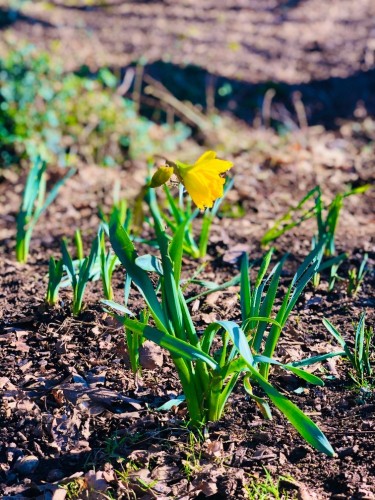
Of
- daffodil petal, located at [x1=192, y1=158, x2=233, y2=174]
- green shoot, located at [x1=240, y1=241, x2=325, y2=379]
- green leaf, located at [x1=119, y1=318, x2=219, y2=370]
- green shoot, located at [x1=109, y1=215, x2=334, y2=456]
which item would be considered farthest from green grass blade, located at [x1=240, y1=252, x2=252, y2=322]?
daffodil petal, located at [x1=192, y1=158, x2=233, y2=174]

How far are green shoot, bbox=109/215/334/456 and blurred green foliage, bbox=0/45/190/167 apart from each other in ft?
10.1

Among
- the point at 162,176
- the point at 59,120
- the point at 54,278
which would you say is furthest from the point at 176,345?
the point at 59,120

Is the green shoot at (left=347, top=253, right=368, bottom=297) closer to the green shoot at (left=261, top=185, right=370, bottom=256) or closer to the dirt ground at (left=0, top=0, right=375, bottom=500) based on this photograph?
the dirt ground at (left=0, top=0, right=375, bottom=500)

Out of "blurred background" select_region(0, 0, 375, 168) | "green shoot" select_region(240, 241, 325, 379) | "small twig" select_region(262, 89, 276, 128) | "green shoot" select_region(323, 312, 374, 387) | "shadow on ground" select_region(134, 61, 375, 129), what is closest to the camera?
"green shoot" select_region(240, 241, 325, 379)

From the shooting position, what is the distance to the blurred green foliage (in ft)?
16.5

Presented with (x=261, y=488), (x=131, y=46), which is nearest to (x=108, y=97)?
(x=131, y=46)

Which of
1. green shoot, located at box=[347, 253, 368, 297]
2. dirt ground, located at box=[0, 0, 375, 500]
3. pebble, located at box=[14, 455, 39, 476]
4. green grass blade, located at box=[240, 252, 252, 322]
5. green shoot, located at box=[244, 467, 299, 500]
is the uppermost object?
green grass blade, located at box=[240, 252, 252, 322]

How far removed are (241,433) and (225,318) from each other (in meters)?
0.65

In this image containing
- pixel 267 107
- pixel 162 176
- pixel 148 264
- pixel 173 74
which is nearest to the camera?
pixel 162 176

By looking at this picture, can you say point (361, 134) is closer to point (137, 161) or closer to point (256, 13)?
point (137, 161)

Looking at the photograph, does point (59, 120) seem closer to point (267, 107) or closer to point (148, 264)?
point (267, 107)

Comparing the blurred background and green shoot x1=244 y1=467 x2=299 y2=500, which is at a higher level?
the blurred background

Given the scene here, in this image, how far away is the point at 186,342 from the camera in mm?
2012

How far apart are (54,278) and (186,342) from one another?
0.82 metres
